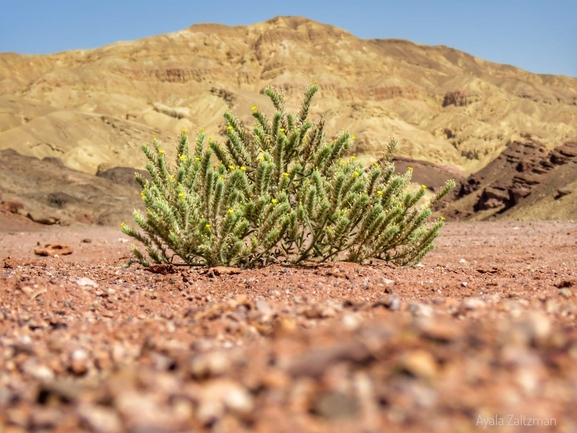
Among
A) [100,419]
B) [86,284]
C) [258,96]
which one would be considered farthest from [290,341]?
[258,96]

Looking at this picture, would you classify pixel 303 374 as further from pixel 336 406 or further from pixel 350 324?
pixel 350 324

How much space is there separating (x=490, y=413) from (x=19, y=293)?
4774 millimetres

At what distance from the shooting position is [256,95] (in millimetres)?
87938

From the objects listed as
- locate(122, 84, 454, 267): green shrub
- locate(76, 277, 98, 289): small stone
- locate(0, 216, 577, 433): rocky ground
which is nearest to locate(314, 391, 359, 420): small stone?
A: locate(0, 216, 577, 433): rocky ground

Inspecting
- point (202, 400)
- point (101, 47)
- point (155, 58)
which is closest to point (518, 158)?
A: point (202, 400)

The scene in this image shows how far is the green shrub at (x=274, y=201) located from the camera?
305 inches

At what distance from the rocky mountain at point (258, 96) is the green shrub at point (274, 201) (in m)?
40.3

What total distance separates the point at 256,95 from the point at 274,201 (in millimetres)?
81993

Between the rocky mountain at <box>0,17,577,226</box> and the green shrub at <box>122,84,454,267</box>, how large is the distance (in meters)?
40.3

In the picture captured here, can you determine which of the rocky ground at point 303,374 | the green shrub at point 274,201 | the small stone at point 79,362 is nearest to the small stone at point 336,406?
the rocky ground at point 303,374

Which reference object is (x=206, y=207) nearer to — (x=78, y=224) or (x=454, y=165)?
(x=78, y=224)

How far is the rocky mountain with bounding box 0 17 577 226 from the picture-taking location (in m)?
58.0

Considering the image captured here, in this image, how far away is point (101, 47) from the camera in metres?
116

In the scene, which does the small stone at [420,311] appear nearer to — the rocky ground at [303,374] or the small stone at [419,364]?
the rocky ground at [303,374]
